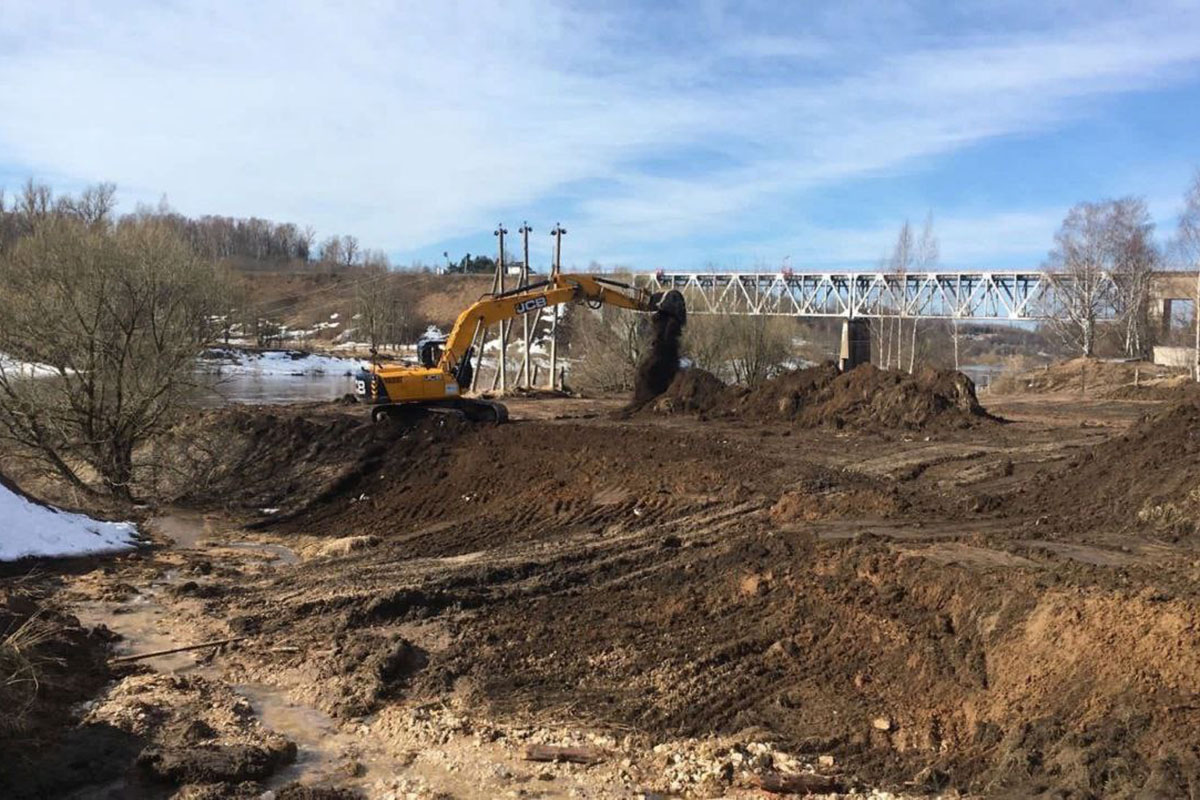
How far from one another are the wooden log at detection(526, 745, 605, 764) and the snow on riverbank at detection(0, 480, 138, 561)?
27.0ft

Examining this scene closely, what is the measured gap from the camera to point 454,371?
19250mm

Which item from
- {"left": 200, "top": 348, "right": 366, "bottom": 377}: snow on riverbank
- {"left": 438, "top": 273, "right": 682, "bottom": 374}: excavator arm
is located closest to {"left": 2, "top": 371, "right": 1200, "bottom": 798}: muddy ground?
{"left": 438, "top": 273, "right": 682, "bottom": 374}: excavator arm

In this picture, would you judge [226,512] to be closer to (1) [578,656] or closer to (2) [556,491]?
(2) [556,491]

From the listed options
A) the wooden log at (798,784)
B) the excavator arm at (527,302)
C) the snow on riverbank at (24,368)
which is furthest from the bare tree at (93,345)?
the wooden log at (798,784)

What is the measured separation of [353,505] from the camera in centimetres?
1541

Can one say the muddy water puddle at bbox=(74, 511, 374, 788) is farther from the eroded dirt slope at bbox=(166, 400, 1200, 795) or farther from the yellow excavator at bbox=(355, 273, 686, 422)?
the yellow excavator at bbox=(355, 273, 686, 422)

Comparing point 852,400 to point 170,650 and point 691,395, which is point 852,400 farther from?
point 170,650

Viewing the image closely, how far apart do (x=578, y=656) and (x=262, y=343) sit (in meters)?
70.7

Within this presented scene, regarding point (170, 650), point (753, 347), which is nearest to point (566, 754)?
point (170, 650)

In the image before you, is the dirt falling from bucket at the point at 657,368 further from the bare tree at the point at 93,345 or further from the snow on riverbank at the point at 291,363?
the snow on riverbank at the point at 291,363

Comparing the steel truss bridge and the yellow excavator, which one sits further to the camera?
the steel truss bridge

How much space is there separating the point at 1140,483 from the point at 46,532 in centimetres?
1360

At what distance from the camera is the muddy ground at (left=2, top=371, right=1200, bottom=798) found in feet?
18.6

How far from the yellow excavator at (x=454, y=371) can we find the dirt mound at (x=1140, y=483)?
456 inches
